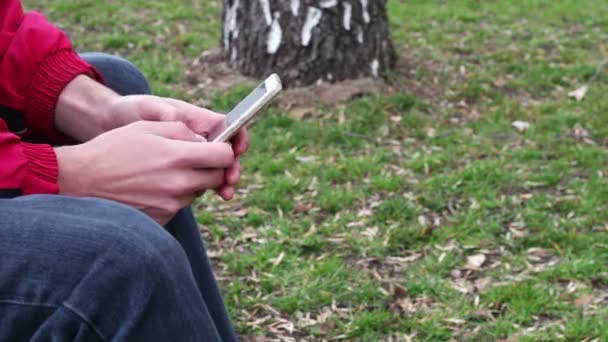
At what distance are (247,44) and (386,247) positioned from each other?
1.89m

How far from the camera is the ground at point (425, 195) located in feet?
9.10

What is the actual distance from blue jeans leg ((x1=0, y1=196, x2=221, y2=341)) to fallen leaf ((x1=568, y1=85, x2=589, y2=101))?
3.65 metres

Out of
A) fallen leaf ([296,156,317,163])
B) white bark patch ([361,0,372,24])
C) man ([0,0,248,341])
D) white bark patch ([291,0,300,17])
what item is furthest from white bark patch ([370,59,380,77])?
man ([0,0,248,341])

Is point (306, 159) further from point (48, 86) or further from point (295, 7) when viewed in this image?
point (48, 86)

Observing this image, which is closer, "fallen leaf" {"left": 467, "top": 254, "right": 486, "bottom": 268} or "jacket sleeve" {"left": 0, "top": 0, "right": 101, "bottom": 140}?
"jacket sleeve" {"left": 0, "top": 0, "right": 101, "bottom": 140}

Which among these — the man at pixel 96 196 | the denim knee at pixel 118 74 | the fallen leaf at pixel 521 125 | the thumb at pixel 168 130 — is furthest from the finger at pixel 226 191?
the fallen leaf at pixel 521 125

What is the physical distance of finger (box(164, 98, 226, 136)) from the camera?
188 cm

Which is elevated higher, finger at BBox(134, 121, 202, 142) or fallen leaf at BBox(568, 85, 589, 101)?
finger at BBox(134, 121, 202, 142)

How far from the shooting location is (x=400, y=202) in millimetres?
3477

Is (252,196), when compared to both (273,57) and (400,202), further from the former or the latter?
(273,57)

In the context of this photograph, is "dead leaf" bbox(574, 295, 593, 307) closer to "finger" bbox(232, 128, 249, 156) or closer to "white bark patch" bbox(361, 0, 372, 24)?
"finger" bbox(232, 128, 249, 156)

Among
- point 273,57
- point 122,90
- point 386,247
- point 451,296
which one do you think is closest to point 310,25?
point 273,57

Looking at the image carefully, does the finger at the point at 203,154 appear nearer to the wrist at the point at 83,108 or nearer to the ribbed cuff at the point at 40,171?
the ribbed cuff at the point at 40,171

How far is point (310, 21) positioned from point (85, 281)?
3372 millimetres
